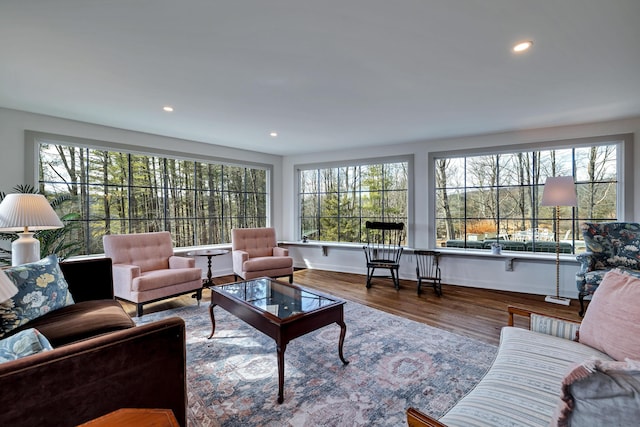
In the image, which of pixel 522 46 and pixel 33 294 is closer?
pixel 33 294

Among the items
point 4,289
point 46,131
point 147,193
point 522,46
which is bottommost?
point 4,289

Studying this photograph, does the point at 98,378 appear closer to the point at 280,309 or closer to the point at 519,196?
the point at 280,309

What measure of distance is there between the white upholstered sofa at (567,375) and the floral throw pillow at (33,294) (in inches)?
89.5

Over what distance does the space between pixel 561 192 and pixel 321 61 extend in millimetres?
3293

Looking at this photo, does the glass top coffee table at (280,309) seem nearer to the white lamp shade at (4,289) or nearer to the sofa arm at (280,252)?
the white lamp shade at (4,289)

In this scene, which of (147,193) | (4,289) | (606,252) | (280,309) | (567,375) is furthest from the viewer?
(147,193)

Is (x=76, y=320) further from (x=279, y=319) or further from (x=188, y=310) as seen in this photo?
(x=188, y=310)

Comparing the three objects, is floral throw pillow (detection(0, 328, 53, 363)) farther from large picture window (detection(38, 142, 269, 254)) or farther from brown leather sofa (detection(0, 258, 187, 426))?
large picture window (detection(38, 142, 269, 254))

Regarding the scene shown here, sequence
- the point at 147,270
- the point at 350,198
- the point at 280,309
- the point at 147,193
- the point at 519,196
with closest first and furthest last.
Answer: the point at 280,309
the point at 147,270
the point at 519,196
the point at 147,193
the point at 350,198

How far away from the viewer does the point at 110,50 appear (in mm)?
2084

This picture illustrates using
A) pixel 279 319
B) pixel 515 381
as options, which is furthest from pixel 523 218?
pixel 279 319

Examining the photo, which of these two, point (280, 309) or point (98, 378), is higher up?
point (98, 378)

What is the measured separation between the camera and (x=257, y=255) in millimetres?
4699

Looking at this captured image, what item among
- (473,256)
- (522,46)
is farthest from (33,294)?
(473,256)
